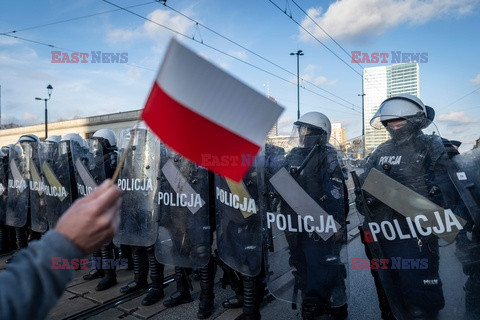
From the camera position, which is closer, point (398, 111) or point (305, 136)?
point (398, 111)

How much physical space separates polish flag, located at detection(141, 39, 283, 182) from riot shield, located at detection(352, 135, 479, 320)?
4.15 feet

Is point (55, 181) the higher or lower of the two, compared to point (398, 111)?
lower

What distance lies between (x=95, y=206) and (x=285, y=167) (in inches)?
72.2

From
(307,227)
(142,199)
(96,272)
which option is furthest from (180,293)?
(307,227)

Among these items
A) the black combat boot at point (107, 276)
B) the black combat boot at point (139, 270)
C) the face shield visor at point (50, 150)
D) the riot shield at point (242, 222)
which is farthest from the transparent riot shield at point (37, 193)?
the riot shield at point (242, 222)

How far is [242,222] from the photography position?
2.94m

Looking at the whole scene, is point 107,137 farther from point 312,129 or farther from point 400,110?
point 400,110

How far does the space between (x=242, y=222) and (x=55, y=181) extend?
10.5 feet

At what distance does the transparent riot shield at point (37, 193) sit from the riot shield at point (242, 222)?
3521mm

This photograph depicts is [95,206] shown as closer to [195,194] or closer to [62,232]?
[62,232]

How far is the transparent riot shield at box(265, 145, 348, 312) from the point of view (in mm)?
2455

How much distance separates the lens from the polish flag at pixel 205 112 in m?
1.38

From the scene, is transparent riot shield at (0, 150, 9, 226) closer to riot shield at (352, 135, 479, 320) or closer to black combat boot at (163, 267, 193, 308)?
black combat boot at (163, 267, 193, 308)

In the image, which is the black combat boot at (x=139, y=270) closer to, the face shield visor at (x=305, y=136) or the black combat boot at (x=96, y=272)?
the black combat boot at (x=96, y=272)
